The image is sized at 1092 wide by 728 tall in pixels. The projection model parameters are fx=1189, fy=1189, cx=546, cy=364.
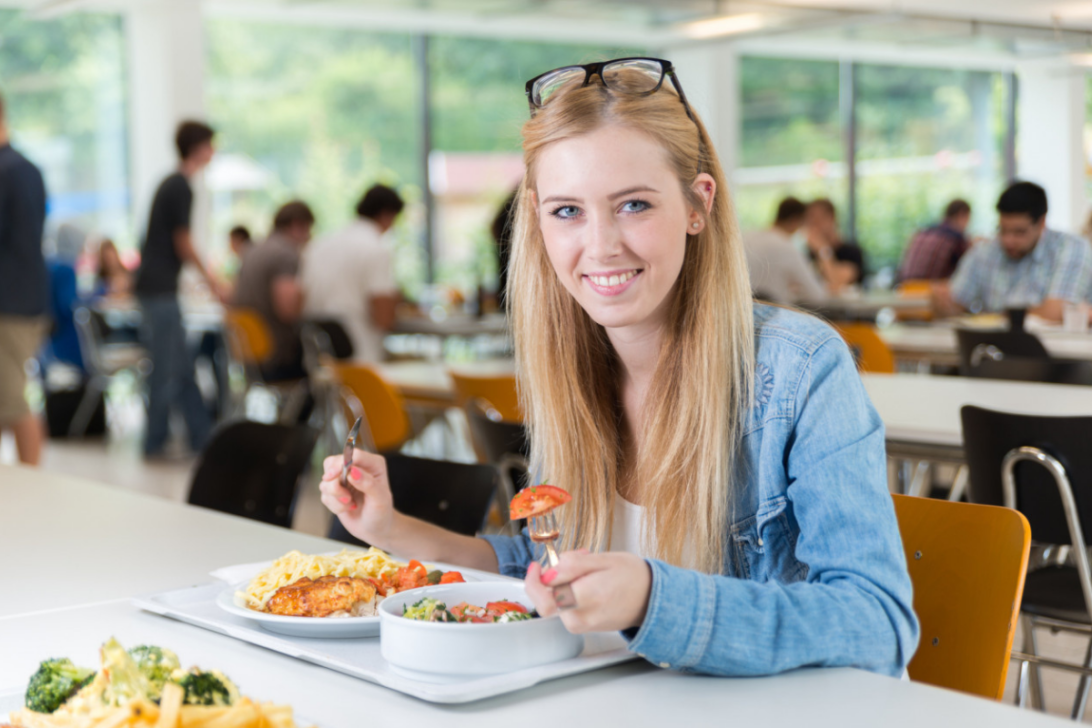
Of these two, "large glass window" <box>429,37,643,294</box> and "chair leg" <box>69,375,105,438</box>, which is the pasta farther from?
"large glass window" <box>429,37,643,294</box>

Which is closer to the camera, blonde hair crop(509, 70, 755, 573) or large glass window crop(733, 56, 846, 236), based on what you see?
blonde hair crop(509, 70, 755, 573)

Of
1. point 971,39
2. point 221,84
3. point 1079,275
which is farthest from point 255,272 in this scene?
point 971,39

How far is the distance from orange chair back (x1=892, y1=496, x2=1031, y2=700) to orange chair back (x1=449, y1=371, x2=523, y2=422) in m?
1.93

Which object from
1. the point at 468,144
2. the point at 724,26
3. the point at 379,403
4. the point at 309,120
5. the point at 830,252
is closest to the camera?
the point at 379,403

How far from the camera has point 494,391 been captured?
3.28 m

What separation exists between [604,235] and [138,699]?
62cm

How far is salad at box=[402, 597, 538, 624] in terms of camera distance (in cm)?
97

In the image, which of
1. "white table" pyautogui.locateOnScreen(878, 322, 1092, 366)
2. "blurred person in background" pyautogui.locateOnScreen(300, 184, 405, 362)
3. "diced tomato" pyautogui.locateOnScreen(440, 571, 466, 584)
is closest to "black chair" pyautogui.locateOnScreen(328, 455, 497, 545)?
"diced tomato" pyautogui.locateOnScreen(440, 571, 466, 584)

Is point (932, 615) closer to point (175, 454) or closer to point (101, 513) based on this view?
point (101, 513)

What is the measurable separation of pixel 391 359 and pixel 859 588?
4.79 metres

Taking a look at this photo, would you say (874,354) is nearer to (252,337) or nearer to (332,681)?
(252,337)

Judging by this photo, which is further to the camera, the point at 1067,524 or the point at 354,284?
the point at 354,284

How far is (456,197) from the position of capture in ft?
31.5

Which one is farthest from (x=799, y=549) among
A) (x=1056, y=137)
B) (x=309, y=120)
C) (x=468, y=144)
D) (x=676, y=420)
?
(x=1056, y=137)
